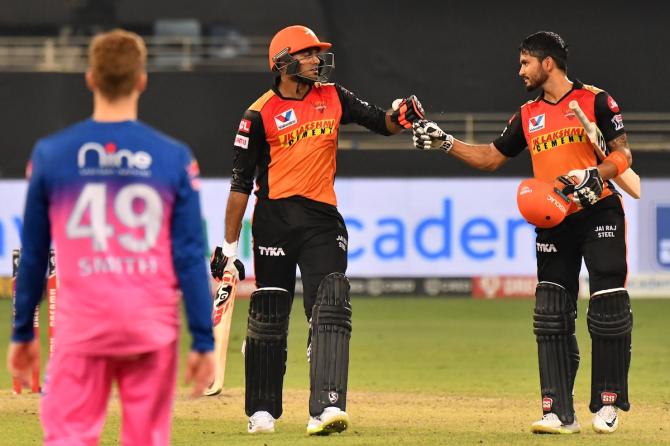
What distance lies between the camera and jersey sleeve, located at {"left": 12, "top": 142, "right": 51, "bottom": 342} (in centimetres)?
473

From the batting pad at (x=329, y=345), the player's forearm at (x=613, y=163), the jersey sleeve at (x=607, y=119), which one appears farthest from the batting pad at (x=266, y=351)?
the jersey sleeve at (x=607, y=119)

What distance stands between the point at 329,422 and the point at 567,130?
7.27ft

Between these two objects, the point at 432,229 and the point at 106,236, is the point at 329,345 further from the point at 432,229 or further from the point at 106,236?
the point at 432,229

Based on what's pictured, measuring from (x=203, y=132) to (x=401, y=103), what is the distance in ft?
48.1

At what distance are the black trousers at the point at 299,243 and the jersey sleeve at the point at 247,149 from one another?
0.17 meters

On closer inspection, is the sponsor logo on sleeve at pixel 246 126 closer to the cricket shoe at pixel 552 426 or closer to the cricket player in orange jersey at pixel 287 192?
the cricket player in orange jersey at pixel 287 192

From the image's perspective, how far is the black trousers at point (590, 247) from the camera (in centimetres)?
832

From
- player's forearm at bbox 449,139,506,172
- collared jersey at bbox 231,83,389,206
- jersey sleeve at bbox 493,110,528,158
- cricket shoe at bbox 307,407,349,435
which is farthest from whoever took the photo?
player's forearm at bbox 449,139,506,172

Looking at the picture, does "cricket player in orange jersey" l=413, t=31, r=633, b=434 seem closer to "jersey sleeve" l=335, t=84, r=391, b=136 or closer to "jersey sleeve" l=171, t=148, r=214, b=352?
"jersey sleeve" l=335, t=84, r=391, b=136

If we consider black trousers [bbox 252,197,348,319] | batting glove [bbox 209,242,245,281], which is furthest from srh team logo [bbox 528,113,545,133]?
batting glove [bbox 209,242,245,281]

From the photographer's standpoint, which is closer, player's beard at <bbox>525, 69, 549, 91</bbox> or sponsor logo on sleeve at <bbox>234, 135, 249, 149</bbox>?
sponsor logo on sleeve at <bbox>234, 135, 249, 149</bbox>

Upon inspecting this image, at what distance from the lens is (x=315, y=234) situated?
8.23m

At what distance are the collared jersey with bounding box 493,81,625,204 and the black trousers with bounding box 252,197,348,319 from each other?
1.28 m

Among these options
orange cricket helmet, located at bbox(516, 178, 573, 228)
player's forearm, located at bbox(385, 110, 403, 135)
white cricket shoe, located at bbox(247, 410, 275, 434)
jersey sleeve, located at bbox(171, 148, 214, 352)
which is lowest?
white cricket shoe, located at bbox(247, 410, 275, 434)
